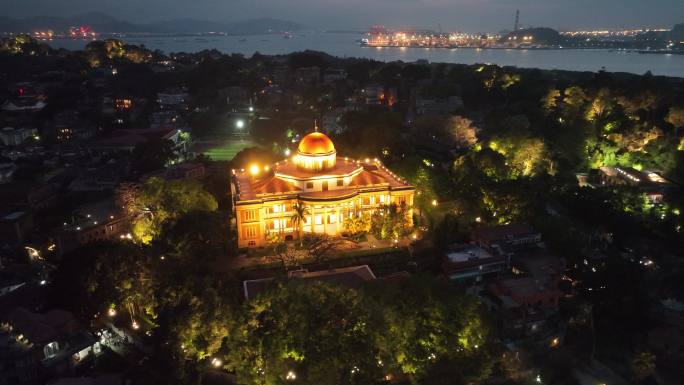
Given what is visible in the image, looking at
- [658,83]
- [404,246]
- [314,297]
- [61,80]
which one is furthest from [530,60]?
[314,297]

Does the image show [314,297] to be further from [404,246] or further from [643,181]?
[643,181]

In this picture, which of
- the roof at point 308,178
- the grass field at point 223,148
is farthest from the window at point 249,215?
the grass field at point 223,148

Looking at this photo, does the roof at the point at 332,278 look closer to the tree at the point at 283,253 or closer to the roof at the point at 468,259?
the tree at the point at 283,253

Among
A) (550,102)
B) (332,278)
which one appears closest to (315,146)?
(332,278)

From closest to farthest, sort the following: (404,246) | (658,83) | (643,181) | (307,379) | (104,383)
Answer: (307,379) → (104,383) → (404,246) → (643,181) → (658,83)

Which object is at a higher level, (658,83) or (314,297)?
(658,83)

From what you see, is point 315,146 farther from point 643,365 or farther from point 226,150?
point 226,150
